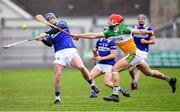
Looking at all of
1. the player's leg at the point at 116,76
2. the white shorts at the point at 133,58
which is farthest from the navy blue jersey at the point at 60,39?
the white shorts at the point at 133,58

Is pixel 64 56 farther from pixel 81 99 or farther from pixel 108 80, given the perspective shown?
pixel 108 80

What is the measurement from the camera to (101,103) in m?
19.2

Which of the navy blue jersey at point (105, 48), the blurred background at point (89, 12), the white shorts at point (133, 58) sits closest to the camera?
the white shorts at point (133, 58)

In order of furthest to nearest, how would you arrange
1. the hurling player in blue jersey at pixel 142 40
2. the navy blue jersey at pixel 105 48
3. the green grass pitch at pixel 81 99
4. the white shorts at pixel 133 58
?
the hurling player in blue jersey at pixel 142 40
the navy blue jersey at pixel 105 48
the white shorts at pixel 133 58
the green grass pitch at pixel 81 99

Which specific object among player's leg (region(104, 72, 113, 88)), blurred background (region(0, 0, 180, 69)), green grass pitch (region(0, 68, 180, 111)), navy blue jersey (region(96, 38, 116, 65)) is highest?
blurred background (region(0, 0, 180, 69))

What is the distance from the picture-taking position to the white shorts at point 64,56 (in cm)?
1978

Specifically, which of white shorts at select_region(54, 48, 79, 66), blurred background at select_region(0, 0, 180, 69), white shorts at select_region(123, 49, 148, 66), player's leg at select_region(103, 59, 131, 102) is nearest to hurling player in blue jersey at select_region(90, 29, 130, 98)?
white shorts at select_region(123, 49, 148, 66)

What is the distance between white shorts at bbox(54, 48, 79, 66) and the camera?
64.9ft

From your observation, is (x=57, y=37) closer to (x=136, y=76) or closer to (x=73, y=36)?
(x=73, y=36)

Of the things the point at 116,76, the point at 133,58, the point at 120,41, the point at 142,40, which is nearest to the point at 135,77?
the point at 142,40

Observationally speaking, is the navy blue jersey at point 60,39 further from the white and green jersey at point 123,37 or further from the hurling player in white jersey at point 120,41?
the white and green jersey at point 123,37

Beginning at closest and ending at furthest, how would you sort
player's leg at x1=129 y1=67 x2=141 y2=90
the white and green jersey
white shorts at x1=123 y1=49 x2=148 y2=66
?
the white and green jersey
white shorts at x1=123 y1=49 x2=148 y2=66
player's leg at x1=129 y1=67 x2=141 y2=90

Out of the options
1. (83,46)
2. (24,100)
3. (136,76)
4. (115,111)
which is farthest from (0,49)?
(115,111)

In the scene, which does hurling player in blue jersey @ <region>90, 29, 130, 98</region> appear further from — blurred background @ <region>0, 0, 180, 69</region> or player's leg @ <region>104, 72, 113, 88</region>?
blurred background @ <region>0, 0, 180, 69</region>
